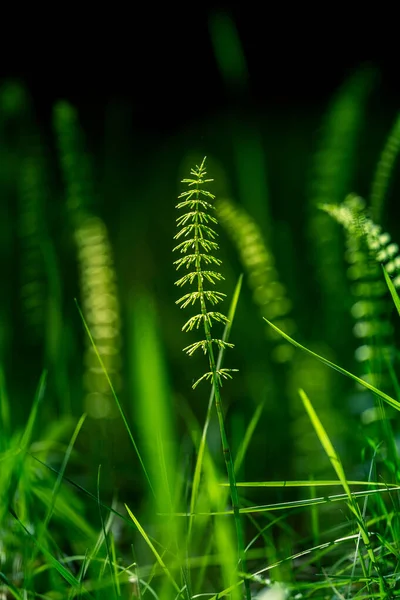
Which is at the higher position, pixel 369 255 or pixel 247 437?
pixel 369 255

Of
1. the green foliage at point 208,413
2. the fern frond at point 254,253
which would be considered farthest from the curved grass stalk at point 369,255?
the fern frond at point 254,253

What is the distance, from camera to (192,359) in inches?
69.0

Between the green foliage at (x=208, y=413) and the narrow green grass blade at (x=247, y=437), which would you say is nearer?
the green foliage at (x=208, y=413)

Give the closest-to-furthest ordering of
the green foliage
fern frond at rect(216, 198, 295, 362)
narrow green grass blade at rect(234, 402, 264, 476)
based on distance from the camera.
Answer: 1. the green foliage
2. narrow green grass blade at rect(234, 402, 264, 476)
3. fern frond at rect(216, 198, 295, 362)

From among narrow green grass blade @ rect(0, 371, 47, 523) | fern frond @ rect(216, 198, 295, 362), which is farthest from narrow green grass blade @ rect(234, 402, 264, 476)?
fern frond @ rect(216, 198, 295, 362)

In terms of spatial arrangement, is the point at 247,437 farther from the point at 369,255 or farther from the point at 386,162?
the point at 386,162

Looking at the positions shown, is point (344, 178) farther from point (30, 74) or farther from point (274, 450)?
point (30, 74)

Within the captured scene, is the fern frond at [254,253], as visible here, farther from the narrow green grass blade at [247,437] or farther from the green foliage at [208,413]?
the narrow green grass blade at [247,437]

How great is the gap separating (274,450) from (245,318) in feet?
1.43

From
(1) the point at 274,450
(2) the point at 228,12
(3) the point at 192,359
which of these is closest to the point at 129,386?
(3) the point at 192,359

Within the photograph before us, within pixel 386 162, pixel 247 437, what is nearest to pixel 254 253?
pixel 386 162

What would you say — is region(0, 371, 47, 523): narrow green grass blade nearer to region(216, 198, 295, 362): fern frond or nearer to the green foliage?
the green foliage

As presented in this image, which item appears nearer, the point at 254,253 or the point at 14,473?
the point at 14,473

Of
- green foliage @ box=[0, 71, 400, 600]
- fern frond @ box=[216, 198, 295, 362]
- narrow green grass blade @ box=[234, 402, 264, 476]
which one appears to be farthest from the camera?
fern frond @ box=[216, 198, 295, 362]
